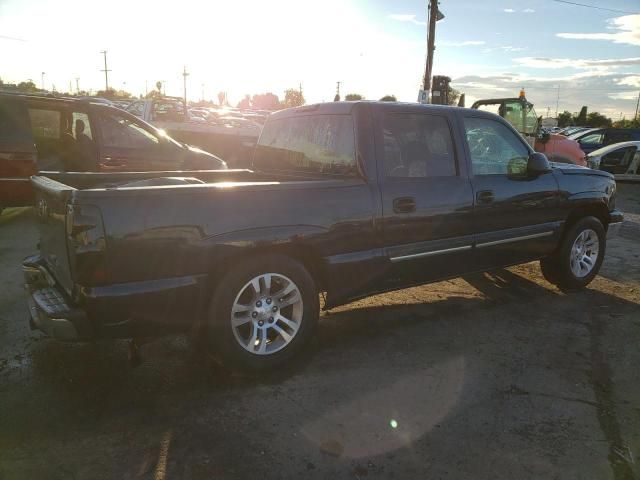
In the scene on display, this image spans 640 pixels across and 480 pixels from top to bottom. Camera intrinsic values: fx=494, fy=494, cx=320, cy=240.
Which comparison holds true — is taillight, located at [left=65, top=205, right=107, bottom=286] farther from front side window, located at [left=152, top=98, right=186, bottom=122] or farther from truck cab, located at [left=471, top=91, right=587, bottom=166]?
front side window, located at [left=152, top=98, right=186, bottom=122]

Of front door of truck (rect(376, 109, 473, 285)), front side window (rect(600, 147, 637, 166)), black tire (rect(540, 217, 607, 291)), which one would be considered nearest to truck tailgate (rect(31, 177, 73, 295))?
front door of truck (rect(376, 109, 473, 285))

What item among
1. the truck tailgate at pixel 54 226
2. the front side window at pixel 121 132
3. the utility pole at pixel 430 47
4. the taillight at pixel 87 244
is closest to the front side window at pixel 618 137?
the utility pole at pixel 430 47

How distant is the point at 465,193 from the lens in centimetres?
413

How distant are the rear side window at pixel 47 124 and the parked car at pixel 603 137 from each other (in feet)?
62.0

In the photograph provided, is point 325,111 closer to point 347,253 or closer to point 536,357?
point 347,253

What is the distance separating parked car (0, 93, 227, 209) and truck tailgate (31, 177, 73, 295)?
153 inches

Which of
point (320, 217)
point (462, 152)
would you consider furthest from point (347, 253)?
point (462, 152)

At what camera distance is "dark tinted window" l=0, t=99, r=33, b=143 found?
6773mm

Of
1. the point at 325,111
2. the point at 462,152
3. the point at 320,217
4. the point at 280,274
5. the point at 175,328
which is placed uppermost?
the point at 325,111

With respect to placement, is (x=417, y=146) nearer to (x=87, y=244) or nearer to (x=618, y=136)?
(x=87, y=244)

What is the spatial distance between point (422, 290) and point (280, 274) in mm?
2420

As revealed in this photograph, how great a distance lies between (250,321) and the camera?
10.7ft

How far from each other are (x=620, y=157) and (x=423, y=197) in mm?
15165

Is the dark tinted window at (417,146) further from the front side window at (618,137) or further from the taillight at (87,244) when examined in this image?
the front side window at (618,137)
